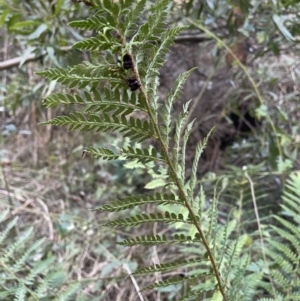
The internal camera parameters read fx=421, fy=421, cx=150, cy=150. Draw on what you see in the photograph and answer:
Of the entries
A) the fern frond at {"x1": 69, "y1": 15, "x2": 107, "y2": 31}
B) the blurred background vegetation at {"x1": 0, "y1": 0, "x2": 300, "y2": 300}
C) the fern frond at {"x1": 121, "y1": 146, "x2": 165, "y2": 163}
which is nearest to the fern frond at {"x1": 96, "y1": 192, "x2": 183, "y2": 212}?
the fern frond at {"x1": 121, "y1": 146, "x2": 165, "y2": 163}

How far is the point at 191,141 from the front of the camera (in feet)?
6.23

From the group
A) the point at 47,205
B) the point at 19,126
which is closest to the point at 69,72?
the point at 47,205

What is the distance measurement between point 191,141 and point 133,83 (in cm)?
160

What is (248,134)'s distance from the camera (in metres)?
1.79

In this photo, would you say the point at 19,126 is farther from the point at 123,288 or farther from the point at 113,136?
the point at 123,288

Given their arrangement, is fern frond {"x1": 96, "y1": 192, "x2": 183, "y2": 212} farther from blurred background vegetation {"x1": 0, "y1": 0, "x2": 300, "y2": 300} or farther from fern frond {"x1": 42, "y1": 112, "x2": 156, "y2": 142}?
blurred background vegetation {"x1": 0, "y1": 0, "x2": 300, "y2": 300}

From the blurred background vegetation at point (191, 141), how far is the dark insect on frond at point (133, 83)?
26.2 inches

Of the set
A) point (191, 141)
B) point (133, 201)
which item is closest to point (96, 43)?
point (133, 201)

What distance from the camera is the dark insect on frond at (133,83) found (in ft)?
1.03

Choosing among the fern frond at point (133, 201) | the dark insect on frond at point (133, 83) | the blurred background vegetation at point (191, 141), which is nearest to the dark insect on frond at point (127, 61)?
→ the dark insect on frond at point (133, 83)

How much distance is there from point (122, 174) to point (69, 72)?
1491 mm

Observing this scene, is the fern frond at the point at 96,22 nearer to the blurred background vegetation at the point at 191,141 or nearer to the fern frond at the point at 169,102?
the fern frond at the point at 169,102

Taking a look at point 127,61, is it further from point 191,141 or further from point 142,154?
point 191,141

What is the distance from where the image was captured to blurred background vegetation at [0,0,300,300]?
113 centimetres
